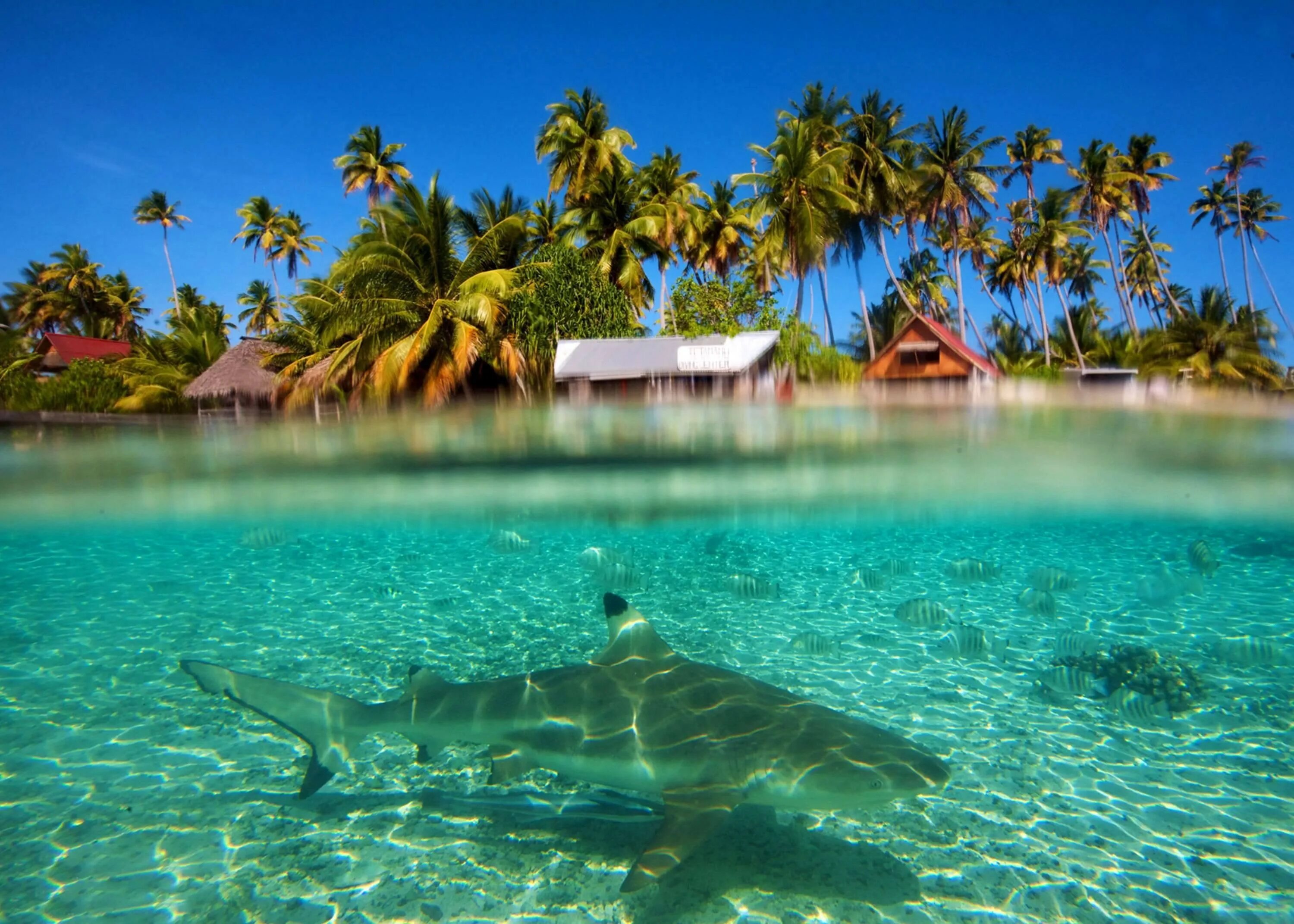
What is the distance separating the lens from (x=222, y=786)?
234 inches

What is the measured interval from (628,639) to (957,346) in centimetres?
3401

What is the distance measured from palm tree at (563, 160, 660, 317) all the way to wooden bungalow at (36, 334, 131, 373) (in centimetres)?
3281

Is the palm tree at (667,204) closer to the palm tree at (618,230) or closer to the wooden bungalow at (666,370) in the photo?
the palm tree at (618,230)

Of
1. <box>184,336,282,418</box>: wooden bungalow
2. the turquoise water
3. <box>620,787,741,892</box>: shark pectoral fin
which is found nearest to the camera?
<box>620,787,741,892</box>: shark pectoral fin

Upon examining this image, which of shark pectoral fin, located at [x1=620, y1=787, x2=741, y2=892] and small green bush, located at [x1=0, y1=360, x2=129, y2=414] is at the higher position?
small green bush, located at [x1=0, y1=360, x2=129, y2=414]

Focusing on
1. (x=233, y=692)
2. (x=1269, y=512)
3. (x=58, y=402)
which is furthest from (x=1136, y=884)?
(x=58, y=402)

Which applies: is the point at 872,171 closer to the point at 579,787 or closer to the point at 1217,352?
the point at 1217,352

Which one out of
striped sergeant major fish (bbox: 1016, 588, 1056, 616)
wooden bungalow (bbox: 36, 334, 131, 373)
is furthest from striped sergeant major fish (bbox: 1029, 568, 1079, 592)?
wooden bungalow (bbox: 36, 334, 131, 373)

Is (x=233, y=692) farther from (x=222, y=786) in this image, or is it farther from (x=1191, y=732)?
(x=1191, y=732)

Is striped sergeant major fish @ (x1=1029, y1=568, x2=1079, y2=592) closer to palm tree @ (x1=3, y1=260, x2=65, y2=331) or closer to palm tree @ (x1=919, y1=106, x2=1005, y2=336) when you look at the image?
palm tree @ (x1=919, y1=106, x2=1005, y2=336)

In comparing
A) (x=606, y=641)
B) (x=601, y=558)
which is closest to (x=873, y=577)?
(x=601, y=558)

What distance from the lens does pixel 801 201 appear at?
36125 millimetres

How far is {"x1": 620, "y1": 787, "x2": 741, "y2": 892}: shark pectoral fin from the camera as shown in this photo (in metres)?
3.31

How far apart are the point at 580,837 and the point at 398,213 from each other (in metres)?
27.1
